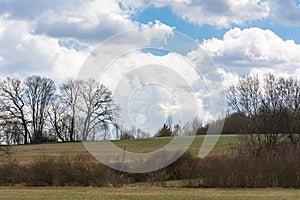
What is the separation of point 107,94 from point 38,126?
62.2m

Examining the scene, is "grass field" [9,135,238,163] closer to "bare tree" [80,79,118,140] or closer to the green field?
the green field

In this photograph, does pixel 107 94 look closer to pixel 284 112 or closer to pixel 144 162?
pixel 144 162

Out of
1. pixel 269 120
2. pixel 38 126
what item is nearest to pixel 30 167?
pixel 269 120

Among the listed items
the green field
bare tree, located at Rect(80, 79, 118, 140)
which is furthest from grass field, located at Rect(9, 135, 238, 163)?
bare tree, located at Rect(80, 79, 118, 140)

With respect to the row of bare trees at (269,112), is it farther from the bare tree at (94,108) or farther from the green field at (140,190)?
the bare tree at (94,108)

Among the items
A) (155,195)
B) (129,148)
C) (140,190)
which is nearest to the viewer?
(155,195)

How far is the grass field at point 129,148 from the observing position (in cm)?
4881

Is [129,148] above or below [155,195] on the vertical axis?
above

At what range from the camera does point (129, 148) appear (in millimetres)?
54000

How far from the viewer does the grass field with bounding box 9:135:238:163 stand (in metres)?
→ 48.8

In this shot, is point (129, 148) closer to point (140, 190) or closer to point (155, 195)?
point (140, 190)

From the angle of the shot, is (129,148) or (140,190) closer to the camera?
(140,190)

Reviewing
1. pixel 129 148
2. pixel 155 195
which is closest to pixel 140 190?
pixel 155 195

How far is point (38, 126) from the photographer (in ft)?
298
